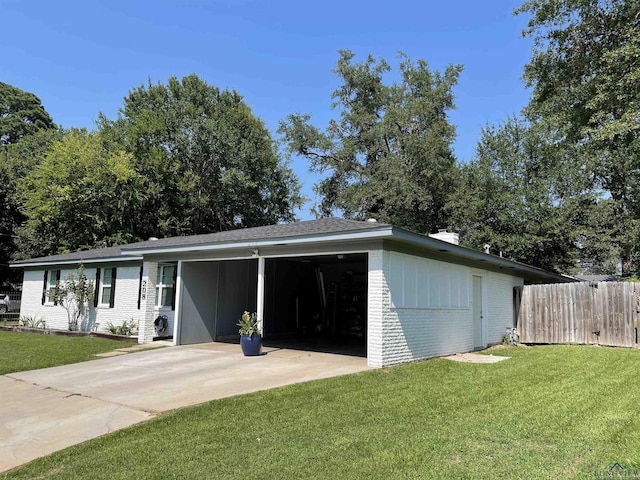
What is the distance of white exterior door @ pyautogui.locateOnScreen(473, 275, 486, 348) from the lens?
13125mm

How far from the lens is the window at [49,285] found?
17.9m

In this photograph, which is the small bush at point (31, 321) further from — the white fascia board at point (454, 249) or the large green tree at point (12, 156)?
the white fascia board at point (454, 249)

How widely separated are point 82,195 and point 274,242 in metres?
19.9

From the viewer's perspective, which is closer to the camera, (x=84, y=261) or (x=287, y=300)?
(x=84, y=261)

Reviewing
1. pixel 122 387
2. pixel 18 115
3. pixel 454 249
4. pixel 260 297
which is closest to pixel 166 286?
pixel 260 297

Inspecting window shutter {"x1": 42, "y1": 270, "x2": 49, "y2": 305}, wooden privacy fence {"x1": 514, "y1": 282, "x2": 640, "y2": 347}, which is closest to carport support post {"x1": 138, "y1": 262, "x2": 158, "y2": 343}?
window shutter {"x1": 42, "y1": 270, "x2": 49, "y2": 305}

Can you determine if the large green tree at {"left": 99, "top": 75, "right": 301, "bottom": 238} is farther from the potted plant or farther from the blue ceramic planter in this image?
the blue ceramic planter

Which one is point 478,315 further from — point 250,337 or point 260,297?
point 250,337

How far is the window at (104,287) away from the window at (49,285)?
2822mm

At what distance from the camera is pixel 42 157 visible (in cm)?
2891

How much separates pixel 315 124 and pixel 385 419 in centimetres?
2349

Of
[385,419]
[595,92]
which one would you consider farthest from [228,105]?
[385,419]

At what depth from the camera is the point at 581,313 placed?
13820 millimetres

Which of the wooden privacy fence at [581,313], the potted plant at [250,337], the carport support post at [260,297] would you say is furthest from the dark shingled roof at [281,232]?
the wooden privacy fence at [581,313]
